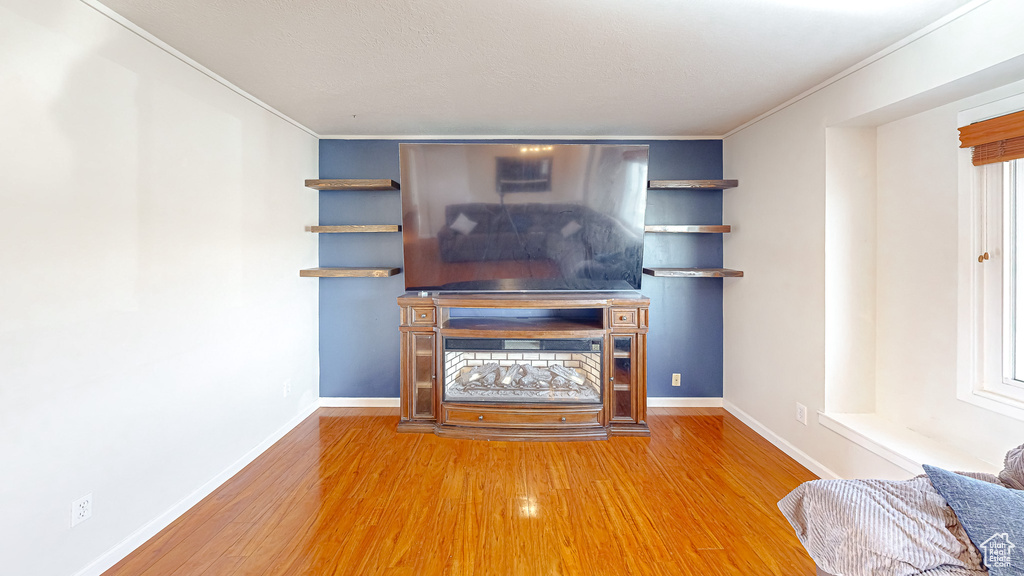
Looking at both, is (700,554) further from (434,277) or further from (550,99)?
(550,99)

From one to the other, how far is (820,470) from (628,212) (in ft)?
6.59

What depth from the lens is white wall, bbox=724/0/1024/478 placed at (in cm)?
172

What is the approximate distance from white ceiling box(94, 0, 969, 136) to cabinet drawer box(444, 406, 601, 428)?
213cm

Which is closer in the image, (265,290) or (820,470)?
(820,470)

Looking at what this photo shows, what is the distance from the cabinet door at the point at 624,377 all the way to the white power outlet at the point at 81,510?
2754 mm

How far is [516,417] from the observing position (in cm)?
289

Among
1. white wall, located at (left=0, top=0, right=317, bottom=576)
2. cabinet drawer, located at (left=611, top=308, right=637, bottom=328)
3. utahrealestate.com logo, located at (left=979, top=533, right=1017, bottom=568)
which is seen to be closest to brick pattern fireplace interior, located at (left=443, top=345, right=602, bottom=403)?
cabinet drawer, located at (left=611, top=308, right=637, bottom=328)

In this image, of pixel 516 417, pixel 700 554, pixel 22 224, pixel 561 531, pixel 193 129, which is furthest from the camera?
pixel 516 417

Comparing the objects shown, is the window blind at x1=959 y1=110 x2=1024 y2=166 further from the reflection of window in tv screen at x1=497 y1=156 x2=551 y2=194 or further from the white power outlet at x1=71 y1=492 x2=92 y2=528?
the white power outlet at x1=71 y1=492 x2=92 y2=528

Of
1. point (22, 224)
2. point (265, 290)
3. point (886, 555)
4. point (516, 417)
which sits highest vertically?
point (22, 224)

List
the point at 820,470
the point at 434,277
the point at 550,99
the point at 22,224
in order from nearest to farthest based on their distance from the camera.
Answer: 1. the point at 22,224
2. the point at 820,470
3. the point at 550,99
4. the point at 434,277

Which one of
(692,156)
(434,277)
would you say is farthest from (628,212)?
(434,277)

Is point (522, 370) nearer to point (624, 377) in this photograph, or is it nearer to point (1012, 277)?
point (624, 377)

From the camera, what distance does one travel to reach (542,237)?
10.0ft
